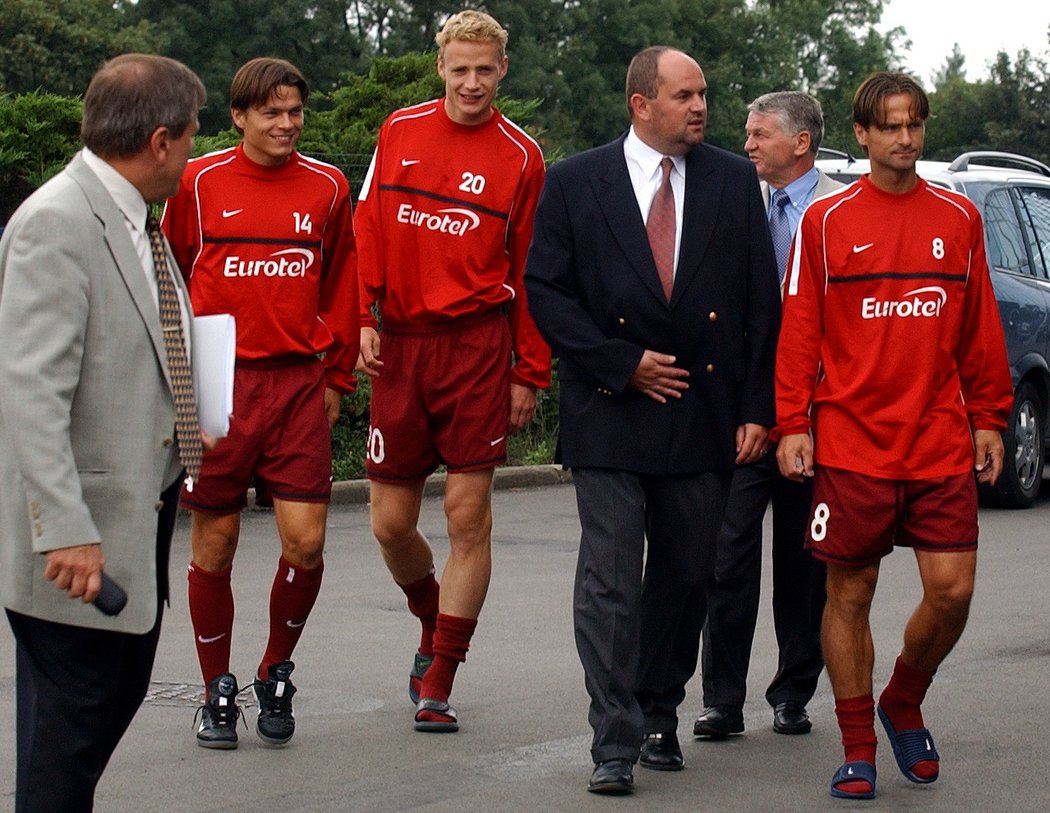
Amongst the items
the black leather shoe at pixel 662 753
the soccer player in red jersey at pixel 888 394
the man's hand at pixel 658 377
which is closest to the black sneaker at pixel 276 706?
the black leather shoe at pixel 662 753

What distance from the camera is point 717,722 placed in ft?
21.1

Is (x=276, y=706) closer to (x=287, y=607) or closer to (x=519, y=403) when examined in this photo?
(x=287, y=607)

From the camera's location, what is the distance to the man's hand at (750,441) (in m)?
5.97

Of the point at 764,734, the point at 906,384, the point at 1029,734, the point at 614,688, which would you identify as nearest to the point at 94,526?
the point at 614,688

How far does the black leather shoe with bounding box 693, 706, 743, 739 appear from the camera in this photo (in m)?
6.44

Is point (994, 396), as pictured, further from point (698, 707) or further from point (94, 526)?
Answer: point (94, 526)

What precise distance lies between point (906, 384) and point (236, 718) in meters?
2.43

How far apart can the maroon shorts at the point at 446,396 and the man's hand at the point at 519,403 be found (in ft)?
0.07

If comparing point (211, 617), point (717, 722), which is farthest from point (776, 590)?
point (211, 617)

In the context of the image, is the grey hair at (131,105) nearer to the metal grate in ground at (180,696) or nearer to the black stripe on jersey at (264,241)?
the black stripe on jersey at (264,241)

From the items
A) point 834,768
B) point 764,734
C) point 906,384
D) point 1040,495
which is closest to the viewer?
point 906,384

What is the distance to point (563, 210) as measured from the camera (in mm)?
5934

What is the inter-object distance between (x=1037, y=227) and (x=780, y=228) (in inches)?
278

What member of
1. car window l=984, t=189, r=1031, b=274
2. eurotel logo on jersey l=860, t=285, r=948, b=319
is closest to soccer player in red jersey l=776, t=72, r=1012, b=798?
eurotel logo on jersey l=860, t=285, r=948, b=319
